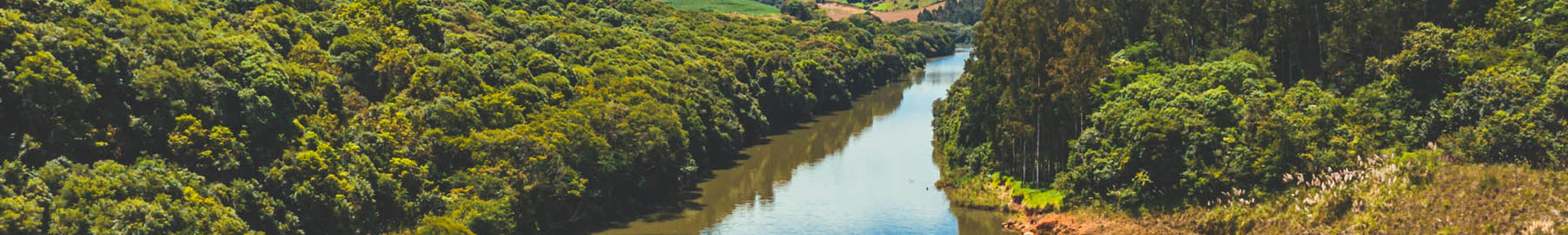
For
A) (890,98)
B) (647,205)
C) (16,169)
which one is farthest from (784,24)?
(16,169)

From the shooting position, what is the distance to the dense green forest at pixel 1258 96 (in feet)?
166

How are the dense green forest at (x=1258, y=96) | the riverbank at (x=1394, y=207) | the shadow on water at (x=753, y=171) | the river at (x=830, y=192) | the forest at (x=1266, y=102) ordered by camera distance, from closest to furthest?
1. the riverbank at (x=1394, y=207)
2. the forest at (x=1266, y=102)
3. the dense green forest at (x=1258, y=96)
4. the river at (x=830, y=192)
5. the shadow on water at (x=753, y=171)

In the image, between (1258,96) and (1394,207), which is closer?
(1394,207)

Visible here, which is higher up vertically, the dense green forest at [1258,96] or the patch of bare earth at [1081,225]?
the dense green forest at [1258,96]

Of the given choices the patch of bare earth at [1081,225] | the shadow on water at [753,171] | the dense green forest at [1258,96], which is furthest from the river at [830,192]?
the dense green forest at [1258,96]

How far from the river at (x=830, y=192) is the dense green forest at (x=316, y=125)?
8.59 ft

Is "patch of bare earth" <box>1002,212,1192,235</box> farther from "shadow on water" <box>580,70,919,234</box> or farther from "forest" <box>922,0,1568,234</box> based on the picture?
"shadow on water" <box>580,70,919,234</box>

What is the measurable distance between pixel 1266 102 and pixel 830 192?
26.5 m

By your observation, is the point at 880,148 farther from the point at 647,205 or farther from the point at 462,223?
the point at 462,223

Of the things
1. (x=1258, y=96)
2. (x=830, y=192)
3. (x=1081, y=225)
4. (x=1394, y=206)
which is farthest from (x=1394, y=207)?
(x=830, y=192)

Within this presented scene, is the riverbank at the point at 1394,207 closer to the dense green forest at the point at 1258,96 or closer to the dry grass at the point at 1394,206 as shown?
the dry grass at the point at 1394,206

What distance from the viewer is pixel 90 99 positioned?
4562 centimetres

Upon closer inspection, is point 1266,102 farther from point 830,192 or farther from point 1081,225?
point 830,192

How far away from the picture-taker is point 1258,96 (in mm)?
56250
